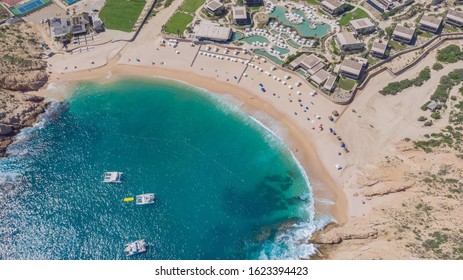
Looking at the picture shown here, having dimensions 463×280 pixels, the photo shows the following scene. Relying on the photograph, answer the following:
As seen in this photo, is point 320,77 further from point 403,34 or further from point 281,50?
point 403,34

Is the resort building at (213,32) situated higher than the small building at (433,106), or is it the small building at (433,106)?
the resort building at (213,32)

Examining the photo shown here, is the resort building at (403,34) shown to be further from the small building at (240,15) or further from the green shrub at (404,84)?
the small building at (240,15)

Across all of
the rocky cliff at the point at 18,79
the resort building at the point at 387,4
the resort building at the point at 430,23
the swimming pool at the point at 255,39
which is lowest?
the rocky cliff at the point at 18,79

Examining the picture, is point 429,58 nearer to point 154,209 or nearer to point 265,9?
point 265,9

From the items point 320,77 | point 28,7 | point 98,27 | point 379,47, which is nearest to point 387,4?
point 379,47

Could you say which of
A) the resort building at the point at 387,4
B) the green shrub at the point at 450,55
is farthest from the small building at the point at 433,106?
the resort building at the point at 387,4

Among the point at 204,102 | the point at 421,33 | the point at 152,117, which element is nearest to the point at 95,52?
the point at 152,117

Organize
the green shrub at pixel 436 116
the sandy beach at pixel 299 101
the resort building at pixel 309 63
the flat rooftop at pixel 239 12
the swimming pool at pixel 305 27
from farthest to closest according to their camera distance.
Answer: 1. the flat rooftop at pixel 239 12
2. the swimming pool at pixel 305 27
3. the resort building at pixel 309 63
4. the green shrub at pixel 436 116
5. the sandy beach at pixel 299 101
